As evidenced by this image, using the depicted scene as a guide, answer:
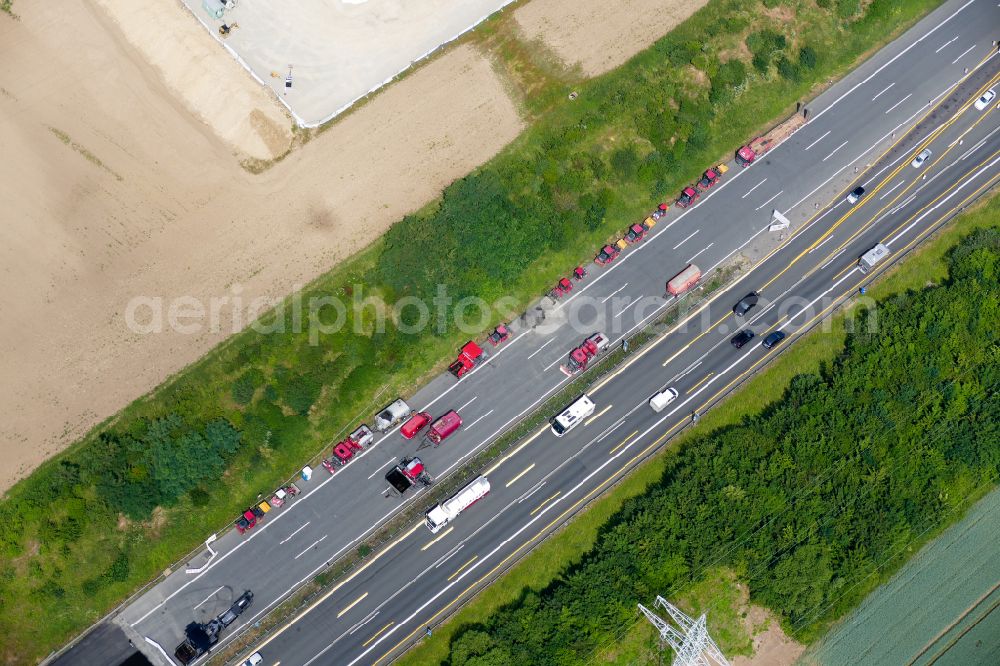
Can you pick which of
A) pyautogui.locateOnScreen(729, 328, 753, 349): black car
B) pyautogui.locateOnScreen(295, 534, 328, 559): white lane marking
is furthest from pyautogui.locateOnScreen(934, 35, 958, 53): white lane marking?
pyautogui.locateOnScreen(295, 534, 328, 559): white lane marking

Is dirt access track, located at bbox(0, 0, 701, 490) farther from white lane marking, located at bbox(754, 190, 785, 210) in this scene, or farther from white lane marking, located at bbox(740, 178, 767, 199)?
white lane marking, located at bbox(754, 190, 785, 210)

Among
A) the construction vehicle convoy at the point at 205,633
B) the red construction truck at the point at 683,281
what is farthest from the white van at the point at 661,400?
the construction vehicle convoy at the point at 205,633

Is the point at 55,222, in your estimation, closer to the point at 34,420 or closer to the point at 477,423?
the point at 34,420

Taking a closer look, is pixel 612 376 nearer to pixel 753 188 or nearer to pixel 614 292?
pixel 614 292

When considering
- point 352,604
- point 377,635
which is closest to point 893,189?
point 377,635

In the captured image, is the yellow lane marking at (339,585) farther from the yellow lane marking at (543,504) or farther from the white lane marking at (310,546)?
the yellow lane marking at (543,504)
